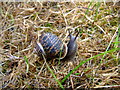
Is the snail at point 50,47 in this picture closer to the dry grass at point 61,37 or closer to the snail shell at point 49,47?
the snail shell at point 49,47

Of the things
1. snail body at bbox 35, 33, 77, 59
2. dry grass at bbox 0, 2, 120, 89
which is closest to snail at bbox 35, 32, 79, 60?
snail body at bbox 35, 33, 77, 59

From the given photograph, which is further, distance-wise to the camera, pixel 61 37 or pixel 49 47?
pixel 61 37

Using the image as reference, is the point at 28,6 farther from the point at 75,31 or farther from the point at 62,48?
the point at 62,48

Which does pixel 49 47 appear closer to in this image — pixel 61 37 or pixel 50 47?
pixel 50 47

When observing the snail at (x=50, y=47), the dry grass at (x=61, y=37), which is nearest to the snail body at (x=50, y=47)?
the snail at (x=50, y=47)

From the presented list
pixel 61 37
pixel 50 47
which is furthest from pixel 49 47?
pixel 61 37

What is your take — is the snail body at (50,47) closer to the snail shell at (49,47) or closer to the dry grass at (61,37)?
the snail shell at (49,47)

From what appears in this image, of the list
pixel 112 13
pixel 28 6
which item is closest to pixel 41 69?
pixel 28 6

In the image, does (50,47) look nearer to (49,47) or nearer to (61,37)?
(49,47)
